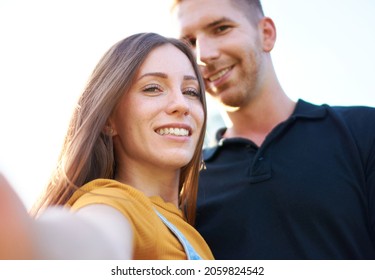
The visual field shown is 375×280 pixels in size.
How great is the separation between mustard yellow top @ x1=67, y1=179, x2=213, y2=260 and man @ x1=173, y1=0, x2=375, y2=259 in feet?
2.72

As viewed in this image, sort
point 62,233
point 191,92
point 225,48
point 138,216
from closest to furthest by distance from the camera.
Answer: point 62,233
point 138,216
point 191,92
point 225,48

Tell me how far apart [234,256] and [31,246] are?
1.50 metres

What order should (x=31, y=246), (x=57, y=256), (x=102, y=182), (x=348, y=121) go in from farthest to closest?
(x=348, y=121)
(x=102, y=182)
(x=57, y=256)
(x=31, y=246)

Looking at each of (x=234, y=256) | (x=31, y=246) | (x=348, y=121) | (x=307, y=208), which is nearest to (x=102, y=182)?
(x=31, y=246)

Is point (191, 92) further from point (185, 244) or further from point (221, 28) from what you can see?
point (221, 28)

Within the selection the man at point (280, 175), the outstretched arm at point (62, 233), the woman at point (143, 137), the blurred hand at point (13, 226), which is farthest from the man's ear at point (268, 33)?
the blurred hand at point (13, 226)

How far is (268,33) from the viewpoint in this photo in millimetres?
3420

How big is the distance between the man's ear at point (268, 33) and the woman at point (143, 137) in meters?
1.28

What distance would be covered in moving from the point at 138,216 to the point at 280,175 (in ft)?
3.91

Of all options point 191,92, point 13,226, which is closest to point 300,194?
point 191,92

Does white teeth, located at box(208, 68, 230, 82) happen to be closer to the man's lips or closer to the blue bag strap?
the man's lips

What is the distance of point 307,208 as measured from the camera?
7.98 ft

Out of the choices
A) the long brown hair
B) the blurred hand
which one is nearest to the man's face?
the long brown hair

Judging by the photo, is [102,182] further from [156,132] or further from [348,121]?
[348,121]
